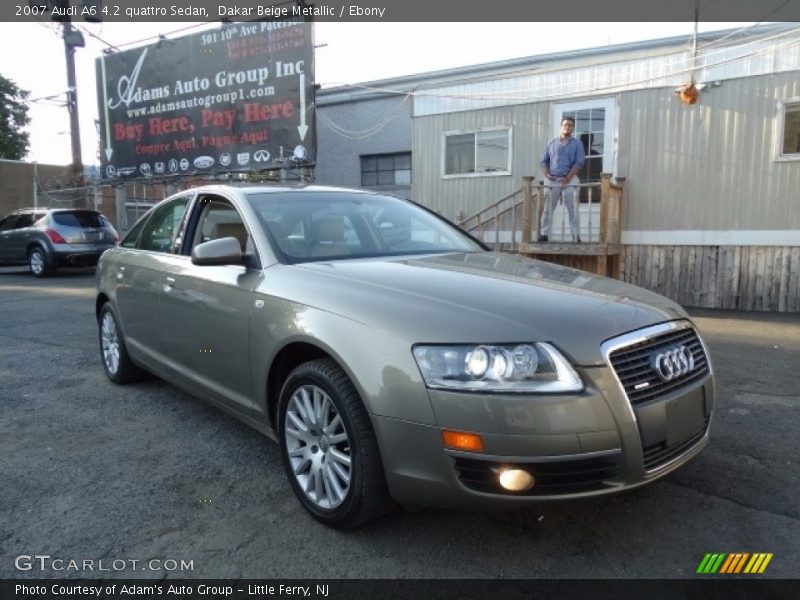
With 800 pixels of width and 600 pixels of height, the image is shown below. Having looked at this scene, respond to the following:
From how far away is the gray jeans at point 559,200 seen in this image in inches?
356

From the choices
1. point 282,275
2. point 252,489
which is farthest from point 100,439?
point 282,275

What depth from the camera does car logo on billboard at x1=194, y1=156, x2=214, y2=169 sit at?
1420cm

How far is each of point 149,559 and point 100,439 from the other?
1.59m

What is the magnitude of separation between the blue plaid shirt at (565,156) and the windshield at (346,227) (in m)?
5.36

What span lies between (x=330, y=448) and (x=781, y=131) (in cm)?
852

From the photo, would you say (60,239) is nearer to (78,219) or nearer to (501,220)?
(78,219)

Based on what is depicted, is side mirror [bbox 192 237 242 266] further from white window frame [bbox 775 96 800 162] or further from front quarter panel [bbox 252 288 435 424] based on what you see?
white window frame [bbox 775 96 800 162]

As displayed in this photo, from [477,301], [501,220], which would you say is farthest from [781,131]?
[477,301]

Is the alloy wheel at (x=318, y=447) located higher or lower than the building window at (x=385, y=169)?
lower

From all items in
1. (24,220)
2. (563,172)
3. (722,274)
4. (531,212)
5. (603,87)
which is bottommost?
(722,274)

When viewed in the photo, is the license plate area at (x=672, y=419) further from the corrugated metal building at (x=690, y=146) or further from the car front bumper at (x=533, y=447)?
the corrugated metal building at (x=690, y=146)

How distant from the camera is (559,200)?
956cm

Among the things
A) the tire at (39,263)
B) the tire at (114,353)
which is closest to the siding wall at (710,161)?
the tire at (114,353)

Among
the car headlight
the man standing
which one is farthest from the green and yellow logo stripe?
the man standing
